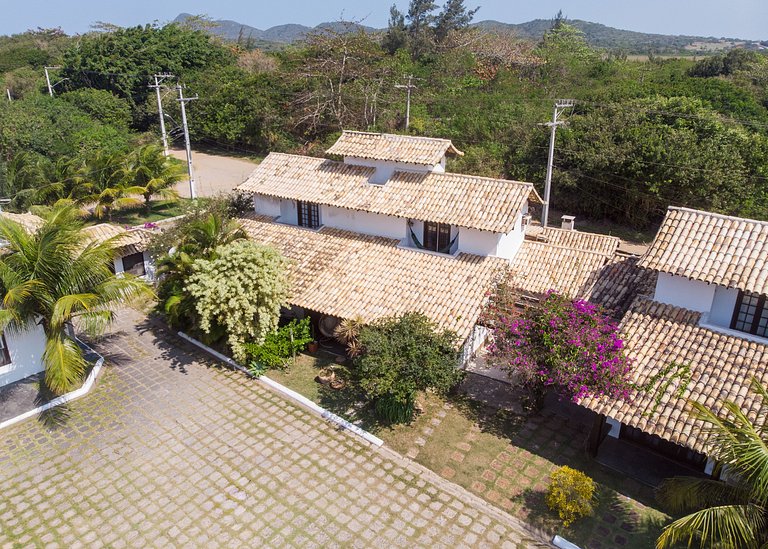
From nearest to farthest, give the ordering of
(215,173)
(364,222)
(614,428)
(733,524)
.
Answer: (733,524)
(614,428)
(364,222)
(215,173)

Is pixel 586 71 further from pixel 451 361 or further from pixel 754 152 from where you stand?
pixel 451 361

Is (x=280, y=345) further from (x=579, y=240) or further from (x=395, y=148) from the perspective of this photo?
(x=579, y=240)

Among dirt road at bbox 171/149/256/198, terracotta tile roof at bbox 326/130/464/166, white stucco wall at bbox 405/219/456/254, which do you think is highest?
terracotta tile roof at bbox 326/130/464/166

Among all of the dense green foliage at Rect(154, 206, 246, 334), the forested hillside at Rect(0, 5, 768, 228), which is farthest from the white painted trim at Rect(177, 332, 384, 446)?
the forested hillside at Rect(0, 5, 768, 228)

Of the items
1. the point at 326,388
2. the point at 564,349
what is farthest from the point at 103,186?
the point at 564,349

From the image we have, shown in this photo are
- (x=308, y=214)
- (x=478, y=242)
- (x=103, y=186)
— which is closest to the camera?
(x=478, y=242)

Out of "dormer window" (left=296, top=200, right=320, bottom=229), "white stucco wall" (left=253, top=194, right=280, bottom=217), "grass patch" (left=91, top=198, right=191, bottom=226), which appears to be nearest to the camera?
"dormer window" (left=296, top=200, right=320, bottom=229)

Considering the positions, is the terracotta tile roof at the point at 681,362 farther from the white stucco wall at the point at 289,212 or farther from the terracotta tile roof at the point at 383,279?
the white stucco wall at the point at 289,212

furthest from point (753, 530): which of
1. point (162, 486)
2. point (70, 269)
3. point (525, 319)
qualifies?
point (70, 269)

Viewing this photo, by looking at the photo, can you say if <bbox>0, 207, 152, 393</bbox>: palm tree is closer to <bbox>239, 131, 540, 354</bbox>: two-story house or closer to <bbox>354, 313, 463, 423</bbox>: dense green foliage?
<bbox>239, 131, 540, 354</bbox>: two-story house
